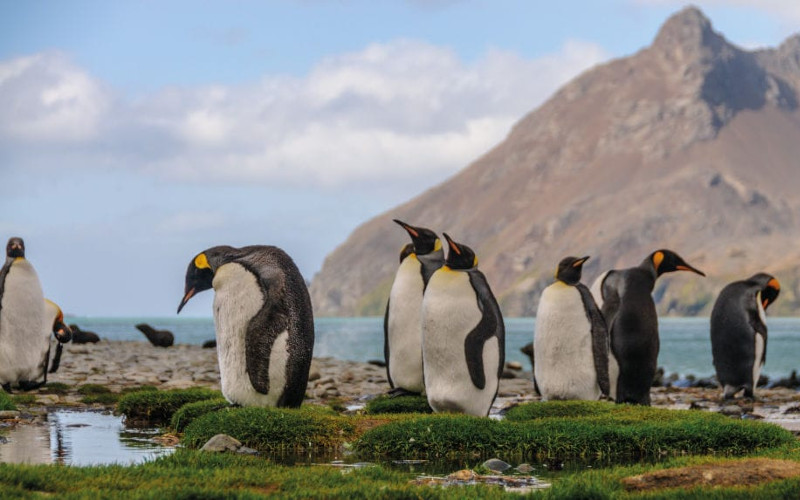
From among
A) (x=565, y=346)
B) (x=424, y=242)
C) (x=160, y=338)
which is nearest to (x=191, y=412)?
(x=424, y=242)

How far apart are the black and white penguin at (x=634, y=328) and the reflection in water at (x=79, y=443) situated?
7.52 m

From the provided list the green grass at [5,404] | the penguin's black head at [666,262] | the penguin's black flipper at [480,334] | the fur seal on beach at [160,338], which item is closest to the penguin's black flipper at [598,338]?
the penguin's black head at [666,262]

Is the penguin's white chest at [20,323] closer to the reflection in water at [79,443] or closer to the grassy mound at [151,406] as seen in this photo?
the reflection in water at [79,443]

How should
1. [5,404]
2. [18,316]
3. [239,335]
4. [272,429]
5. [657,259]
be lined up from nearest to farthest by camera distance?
1. [272,429]
2. [239,335]
3. [5,404]
4. [18,316]
5. [657,259]

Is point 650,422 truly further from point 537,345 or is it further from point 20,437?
point 20,437

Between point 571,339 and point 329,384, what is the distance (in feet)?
22.6

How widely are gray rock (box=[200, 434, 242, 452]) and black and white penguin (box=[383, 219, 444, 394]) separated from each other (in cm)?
452

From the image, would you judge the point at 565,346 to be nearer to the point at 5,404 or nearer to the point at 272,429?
the point at 272,429

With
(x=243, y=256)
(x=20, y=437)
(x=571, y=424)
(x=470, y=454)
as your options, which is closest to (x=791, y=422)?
(x=571, y=424)

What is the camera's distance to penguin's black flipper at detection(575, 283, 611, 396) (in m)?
14.1

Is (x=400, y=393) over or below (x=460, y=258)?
below

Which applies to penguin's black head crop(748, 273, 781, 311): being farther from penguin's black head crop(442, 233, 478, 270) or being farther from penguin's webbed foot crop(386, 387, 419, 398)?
penguin's black head crop(442, 233, 478, 270)

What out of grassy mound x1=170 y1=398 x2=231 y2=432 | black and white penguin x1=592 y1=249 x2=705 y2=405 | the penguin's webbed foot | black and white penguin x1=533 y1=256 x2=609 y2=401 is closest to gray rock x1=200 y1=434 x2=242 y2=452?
grassy mound x1=170 y1=398 x2=231 y2=432

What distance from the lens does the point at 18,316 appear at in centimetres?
1523
